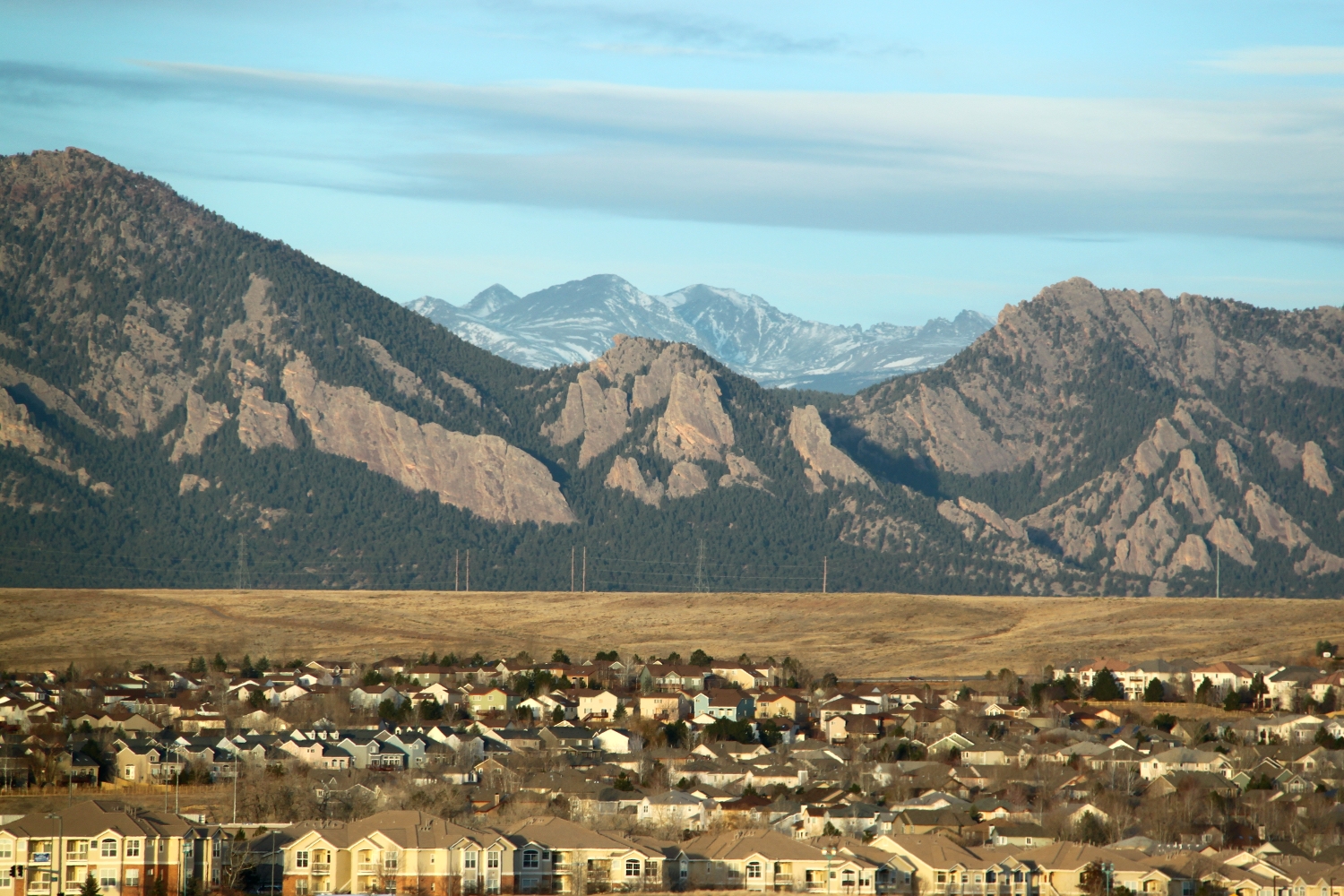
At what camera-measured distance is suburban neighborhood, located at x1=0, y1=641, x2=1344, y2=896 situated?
79750 millimetres

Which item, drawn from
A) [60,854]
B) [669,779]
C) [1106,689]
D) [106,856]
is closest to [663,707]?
[669,779]

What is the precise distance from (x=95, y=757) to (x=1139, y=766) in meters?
56.1

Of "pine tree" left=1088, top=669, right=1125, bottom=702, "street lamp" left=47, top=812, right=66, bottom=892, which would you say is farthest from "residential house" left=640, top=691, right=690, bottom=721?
"street lamp" left=47, top=812, right=66, bottom=892

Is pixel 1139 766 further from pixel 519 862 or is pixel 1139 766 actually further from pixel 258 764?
pixel 258 764

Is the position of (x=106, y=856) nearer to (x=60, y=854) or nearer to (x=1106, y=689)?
(x=60, y=854)

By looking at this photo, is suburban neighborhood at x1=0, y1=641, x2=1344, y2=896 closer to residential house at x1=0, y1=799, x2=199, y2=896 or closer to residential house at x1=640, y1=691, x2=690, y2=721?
residential house at x1=0, y1=799, x2=199, y2=896

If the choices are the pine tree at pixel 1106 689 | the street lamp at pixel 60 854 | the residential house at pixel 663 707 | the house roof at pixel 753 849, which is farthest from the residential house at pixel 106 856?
the pine tree at pixel 1106 689

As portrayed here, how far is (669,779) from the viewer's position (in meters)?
105

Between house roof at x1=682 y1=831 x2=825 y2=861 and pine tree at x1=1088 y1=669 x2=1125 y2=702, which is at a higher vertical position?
pine tree at x1=1088 y1=669 x2=1125 y2=702

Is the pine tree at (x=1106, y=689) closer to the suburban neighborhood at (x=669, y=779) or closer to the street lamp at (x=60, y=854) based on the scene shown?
the suburban neighborhood at (x=669, y=779)

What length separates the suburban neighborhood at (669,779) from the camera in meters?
79.8

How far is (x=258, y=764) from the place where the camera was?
107m

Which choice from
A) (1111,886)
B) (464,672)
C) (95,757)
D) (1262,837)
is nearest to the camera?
(1111,886)

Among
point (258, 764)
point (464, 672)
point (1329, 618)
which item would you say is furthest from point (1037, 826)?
point (1329, 618)
